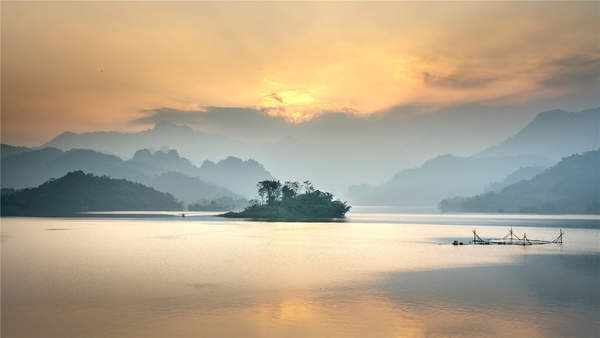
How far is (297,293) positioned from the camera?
4222cm

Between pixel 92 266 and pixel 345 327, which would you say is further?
pixel 92 266

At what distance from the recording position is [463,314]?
34156mm

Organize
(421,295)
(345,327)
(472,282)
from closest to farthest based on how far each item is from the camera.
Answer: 1. (345,327)
2. (421,295)
3. (472,282)

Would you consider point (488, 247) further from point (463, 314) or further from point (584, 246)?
point (463, 314)

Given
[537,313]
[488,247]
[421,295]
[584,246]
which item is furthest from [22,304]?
[584,246]

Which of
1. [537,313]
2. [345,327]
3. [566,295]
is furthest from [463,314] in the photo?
[566,295]

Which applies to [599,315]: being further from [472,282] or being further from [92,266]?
[92,266]

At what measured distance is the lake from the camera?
30766 mm

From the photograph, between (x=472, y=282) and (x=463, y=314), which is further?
(x=472, y=282)

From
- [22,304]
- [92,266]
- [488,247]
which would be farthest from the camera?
[488,247]

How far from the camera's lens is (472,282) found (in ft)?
158

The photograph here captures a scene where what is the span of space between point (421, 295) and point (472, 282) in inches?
388

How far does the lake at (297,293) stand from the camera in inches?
1211

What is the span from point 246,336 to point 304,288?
16.5 m
